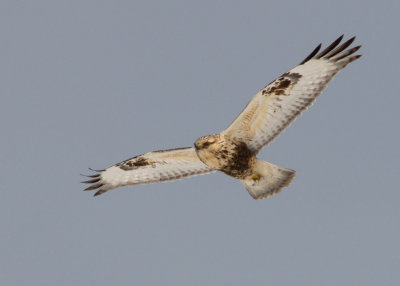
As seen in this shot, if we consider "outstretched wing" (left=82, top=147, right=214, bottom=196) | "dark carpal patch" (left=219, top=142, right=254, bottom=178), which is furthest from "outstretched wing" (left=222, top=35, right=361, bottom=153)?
"outstretched wing" (left=82, top=147, right=214, bottom=196)

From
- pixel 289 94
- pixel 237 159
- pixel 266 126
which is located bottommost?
pixel 237 159

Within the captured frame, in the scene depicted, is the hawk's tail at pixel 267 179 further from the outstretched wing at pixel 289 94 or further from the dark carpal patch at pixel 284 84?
the dark carpal patch at pixel 284 84

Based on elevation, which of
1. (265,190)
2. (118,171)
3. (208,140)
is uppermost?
(118,171)

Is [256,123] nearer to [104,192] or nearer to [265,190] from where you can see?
[265,190]

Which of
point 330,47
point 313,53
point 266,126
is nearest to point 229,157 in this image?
point 266,126

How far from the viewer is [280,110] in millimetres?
15031

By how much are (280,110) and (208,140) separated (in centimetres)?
161

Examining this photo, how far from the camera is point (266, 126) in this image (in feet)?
49.9

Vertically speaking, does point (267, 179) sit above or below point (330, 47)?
below

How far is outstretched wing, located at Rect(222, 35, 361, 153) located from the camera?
14.7m

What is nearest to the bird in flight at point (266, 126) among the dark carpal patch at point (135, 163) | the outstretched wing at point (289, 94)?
the outstretched wing at point (289, 94)

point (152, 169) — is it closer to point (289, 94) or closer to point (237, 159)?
point (237, 159)

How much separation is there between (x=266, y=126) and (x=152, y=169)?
10.2ft

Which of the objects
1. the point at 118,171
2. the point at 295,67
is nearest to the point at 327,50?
the point at 295,67
